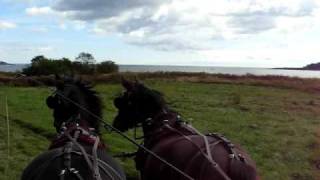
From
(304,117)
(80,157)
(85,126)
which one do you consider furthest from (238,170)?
(304,117)

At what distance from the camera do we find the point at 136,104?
7.30 meters

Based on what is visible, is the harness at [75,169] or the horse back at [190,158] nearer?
the harness at [75,169]

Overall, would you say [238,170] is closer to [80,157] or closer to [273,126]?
[80,157]

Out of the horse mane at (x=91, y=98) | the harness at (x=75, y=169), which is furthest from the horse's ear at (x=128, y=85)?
the harness at (x=75, y=169)

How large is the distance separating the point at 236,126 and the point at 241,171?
36.1 ft

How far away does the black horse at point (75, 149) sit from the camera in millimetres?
4316

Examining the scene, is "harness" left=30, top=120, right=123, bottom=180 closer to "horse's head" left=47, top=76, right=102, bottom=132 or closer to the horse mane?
"horse's head" left=47, top=76, right=102, bottom=132

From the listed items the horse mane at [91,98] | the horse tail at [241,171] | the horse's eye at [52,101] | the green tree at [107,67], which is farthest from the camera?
the green tree at [107,67]

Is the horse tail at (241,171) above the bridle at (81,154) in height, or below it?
below

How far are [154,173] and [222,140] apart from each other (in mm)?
952

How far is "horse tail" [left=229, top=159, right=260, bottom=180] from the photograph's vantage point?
17.0 feet

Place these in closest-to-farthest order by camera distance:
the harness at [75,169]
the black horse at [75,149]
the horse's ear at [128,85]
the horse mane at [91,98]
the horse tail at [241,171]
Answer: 1. the harness at [75,169]
2. the black horse at [75,149]
3. the horse tail at [241,171]
4. the horse mane at [91,98]
5. the horse's ear at [128,85]

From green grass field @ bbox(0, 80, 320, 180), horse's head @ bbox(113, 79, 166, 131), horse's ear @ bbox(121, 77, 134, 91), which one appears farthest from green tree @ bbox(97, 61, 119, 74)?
horse's ear @ bbox(121, 77, 134, 91)

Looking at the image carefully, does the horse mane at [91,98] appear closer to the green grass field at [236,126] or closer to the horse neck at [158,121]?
the horse neck at [158,121]
